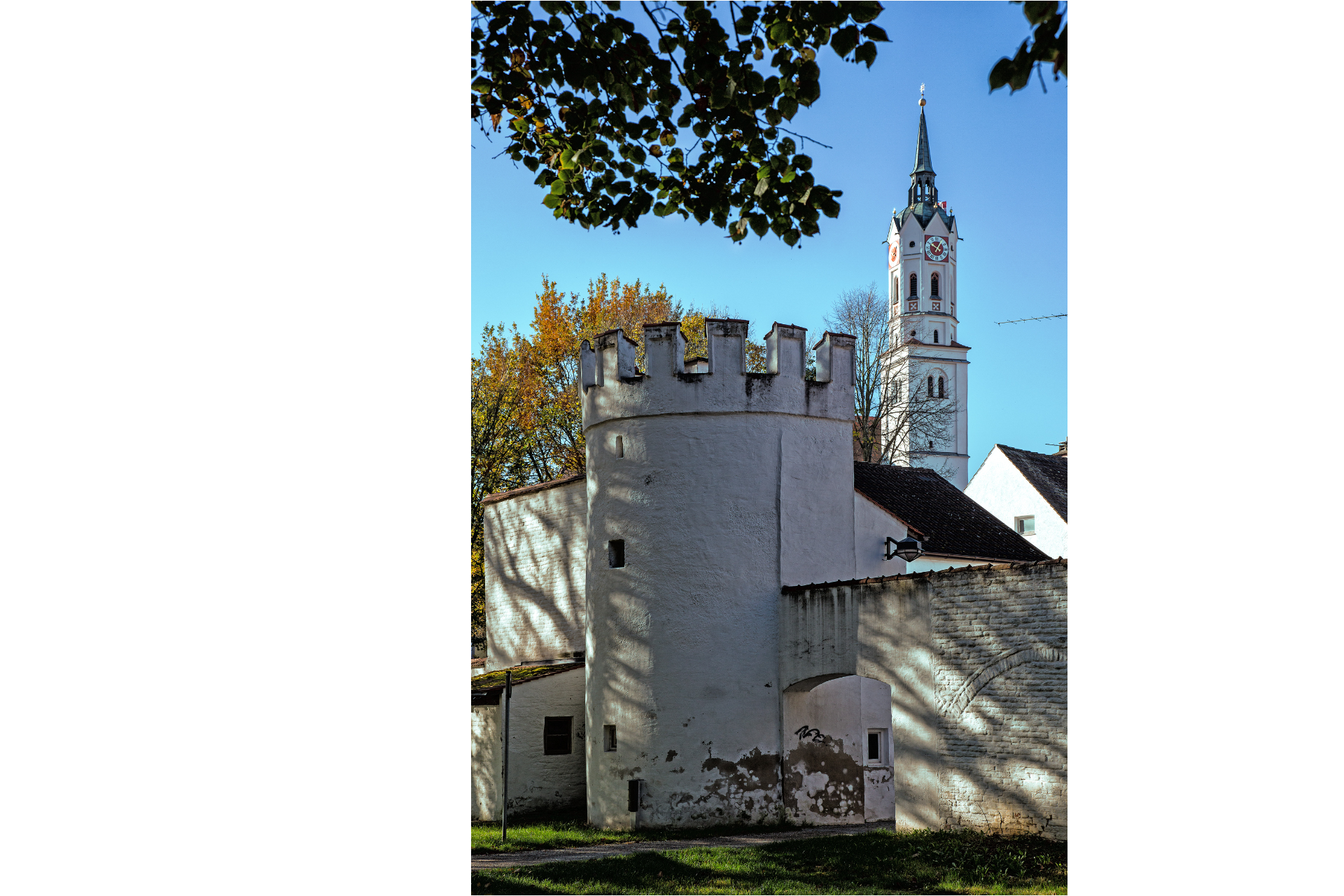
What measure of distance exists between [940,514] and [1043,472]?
10.0 metres

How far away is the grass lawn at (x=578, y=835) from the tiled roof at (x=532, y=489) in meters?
6.65

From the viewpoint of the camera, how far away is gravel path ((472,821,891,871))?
13.3 metres

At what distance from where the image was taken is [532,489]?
73.2 ft

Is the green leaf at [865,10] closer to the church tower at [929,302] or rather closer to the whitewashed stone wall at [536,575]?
the whitewashed stone wall at [536,575]

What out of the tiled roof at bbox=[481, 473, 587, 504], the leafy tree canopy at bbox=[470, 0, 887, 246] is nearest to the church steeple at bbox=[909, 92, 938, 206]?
the tiled roof at bbox=[481, 473, 587, 504]

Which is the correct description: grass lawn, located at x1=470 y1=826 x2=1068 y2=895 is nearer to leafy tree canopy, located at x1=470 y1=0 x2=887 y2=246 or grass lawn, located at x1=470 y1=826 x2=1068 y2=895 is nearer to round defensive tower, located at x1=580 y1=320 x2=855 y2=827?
round defensive tower, located at x1=580 y1=320 x2=855 y2=827

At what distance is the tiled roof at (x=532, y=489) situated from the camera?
2136cm

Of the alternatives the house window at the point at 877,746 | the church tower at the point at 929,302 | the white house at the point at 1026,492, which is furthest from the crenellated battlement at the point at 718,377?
the church tower at the point at 929,302

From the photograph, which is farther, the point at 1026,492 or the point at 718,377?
the point at 1026,492

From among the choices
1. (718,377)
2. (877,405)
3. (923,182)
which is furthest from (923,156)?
(718,377)

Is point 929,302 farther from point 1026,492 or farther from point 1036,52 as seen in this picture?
point 1036,52

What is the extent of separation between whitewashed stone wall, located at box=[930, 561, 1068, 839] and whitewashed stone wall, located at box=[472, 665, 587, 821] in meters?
7.66
